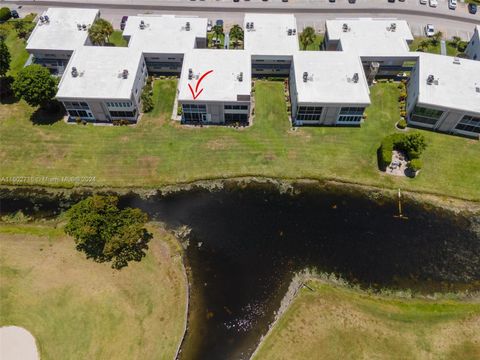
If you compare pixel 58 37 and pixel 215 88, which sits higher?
pixel 58 37

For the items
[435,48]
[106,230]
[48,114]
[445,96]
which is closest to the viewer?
[106,230]

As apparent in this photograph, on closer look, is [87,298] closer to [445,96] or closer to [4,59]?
[4,59]

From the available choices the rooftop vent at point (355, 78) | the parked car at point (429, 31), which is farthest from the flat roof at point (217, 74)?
the parked car at point (429, 31)

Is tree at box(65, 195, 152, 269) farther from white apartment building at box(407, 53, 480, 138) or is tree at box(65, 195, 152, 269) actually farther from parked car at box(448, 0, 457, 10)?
parked car at box(448, 0, 457, 10)

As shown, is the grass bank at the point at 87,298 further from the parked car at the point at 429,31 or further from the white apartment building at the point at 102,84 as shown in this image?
the parked car at the point at 429,31

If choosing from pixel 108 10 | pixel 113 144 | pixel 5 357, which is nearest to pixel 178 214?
pixel 113 144

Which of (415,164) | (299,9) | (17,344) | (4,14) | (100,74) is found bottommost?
(17,344)

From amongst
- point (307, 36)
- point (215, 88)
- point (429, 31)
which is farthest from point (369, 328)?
point (429, 31)
